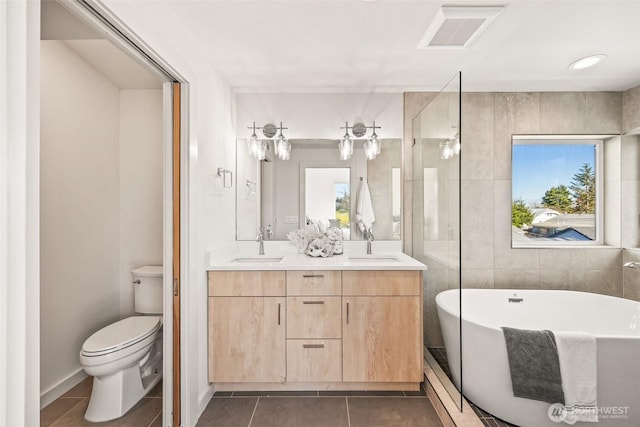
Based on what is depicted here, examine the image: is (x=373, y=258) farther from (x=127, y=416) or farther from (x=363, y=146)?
(x=127, y=416)

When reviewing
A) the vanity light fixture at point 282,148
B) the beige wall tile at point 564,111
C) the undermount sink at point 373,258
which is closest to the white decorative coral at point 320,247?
the undermount sink at point 373,258

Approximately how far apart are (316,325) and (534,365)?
1.25 metres

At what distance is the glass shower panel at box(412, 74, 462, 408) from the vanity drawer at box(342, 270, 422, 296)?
0.19 meters

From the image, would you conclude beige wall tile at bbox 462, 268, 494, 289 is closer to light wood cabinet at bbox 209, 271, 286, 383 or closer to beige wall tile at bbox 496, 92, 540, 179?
beige wall tile at bbox 496, 92, 540, 179

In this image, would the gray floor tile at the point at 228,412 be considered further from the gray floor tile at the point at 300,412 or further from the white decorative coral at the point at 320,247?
the white decorative coral at the point at 320,247

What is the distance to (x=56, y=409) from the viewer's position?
1905mm

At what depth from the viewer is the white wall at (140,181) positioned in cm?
247

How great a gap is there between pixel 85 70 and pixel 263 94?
4.12 feet

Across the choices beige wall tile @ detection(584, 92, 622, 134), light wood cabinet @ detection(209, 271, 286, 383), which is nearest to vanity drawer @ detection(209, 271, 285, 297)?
light wood cabinet @ detection(209, 271, 286, 383)

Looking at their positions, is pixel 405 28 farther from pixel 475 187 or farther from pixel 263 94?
pixel 475 187

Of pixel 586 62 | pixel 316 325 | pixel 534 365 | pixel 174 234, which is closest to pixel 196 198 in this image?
pixel 174 234

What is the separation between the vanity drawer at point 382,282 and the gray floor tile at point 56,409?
182 centimetres

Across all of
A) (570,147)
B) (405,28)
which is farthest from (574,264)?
(405,28)

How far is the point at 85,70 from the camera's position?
216 cm
